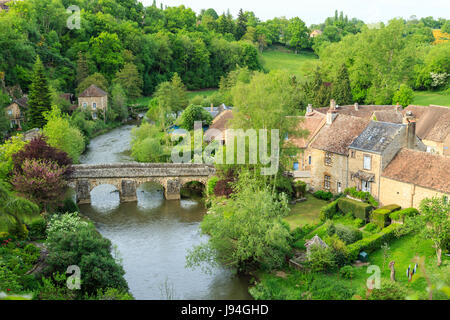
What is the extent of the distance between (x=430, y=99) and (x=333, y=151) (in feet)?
147

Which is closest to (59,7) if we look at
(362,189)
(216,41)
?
(216,41)

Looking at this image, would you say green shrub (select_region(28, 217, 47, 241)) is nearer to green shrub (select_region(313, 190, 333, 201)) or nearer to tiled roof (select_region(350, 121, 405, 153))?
green shrub (select_region(313, 190, 333, 201))

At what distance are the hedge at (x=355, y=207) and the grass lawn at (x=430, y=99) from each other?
1739 inches

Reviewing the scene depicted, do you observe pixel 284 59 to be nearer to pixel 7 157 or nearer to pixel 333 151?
pixel 333 151

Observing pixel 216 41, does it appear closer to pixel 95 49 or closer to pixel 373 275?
pixel 95 49

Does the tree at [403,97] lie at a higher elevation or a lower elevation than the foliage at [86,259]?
higher

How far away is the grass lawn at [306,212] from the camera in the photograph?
33.3 metres

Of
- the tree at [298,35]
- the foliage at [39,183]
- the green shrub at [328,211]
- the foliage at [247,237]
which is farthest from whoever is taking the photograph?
the tree at [298,35]

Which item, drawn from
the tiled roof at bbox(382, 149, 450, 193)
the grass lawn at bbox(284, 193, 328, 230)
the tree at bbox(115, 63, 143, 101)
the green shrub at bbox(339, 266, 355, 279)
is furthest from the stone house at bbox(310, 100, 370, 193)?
the tree at bbox(115, 63, 143, 101)

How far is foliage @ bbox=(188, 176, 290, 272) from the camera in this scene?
26.0m

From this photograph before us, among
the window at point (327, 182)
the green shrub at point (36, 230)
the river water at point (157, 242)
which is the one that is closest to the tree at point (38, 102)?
the river water at point (157, 242)

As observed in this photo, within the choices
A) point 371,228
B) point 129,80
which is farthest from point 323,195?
point 129,80

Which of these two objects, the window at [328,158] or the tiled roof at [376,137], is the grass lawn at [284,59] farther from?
Answer: the tiled roof at [376,137]

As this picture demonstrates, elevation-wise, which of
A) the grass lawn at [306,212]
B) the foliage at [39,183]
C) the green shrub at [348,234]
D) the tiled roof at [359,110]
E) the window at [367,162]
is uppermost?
the tiled roof at [359,110]
